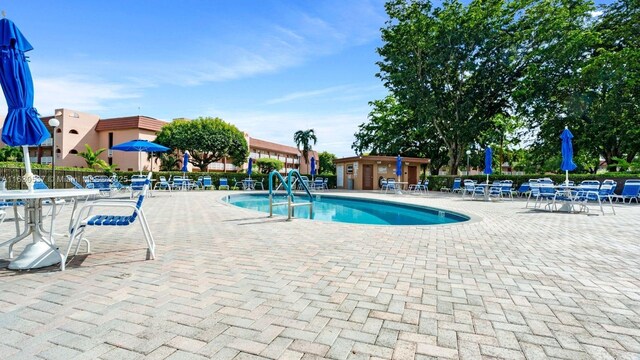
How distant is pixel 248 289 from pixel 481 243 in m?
3.47

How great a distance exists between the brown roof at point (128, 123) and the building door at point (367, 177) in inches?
1023

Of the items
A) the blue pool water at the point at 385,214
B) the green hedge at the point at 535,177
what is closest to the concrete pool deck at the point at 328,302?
the blue pool water at the point at 385,214

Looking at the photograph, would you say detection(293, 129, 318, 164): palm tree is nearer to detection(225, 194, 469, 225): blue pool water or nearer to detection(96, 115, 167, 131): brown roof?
detection(96, 115, 167, 131): brown roof

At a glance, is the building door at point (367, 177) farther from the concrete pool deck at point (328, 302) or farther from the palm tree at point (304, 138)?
the palm tree at point (304, 138)

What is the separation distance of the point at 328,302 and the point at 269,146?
163 ft

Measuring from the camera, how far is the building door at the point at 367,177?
23.8 m

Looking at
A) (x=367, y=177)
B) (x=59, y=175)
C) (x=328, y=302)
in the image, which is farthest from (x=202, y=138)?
(x=328, y=302)

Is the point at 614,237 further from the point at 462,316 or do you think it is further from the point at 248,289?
the point at 248,289

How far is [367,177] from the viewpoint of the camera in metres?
23.8

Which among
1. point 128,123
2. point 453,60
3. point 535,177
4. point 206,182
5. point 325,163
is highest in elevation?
point 453,60

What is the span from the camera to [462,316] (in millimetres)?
2086

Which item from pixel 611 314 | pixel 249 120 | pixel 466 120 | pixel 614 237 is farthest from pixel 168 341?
pixel 249 120

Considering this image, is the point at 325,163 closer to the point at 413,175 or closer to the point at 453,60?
the point at 413,175

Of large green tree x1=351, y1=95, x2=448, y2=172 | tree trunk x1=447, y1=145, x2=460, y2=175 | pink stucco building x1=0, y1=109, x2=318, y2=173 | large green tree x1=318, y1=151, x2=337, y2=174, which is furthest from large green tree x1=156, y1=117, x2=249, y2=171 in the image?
large green tree x1=318, y1=151, x2=337, y2=174
